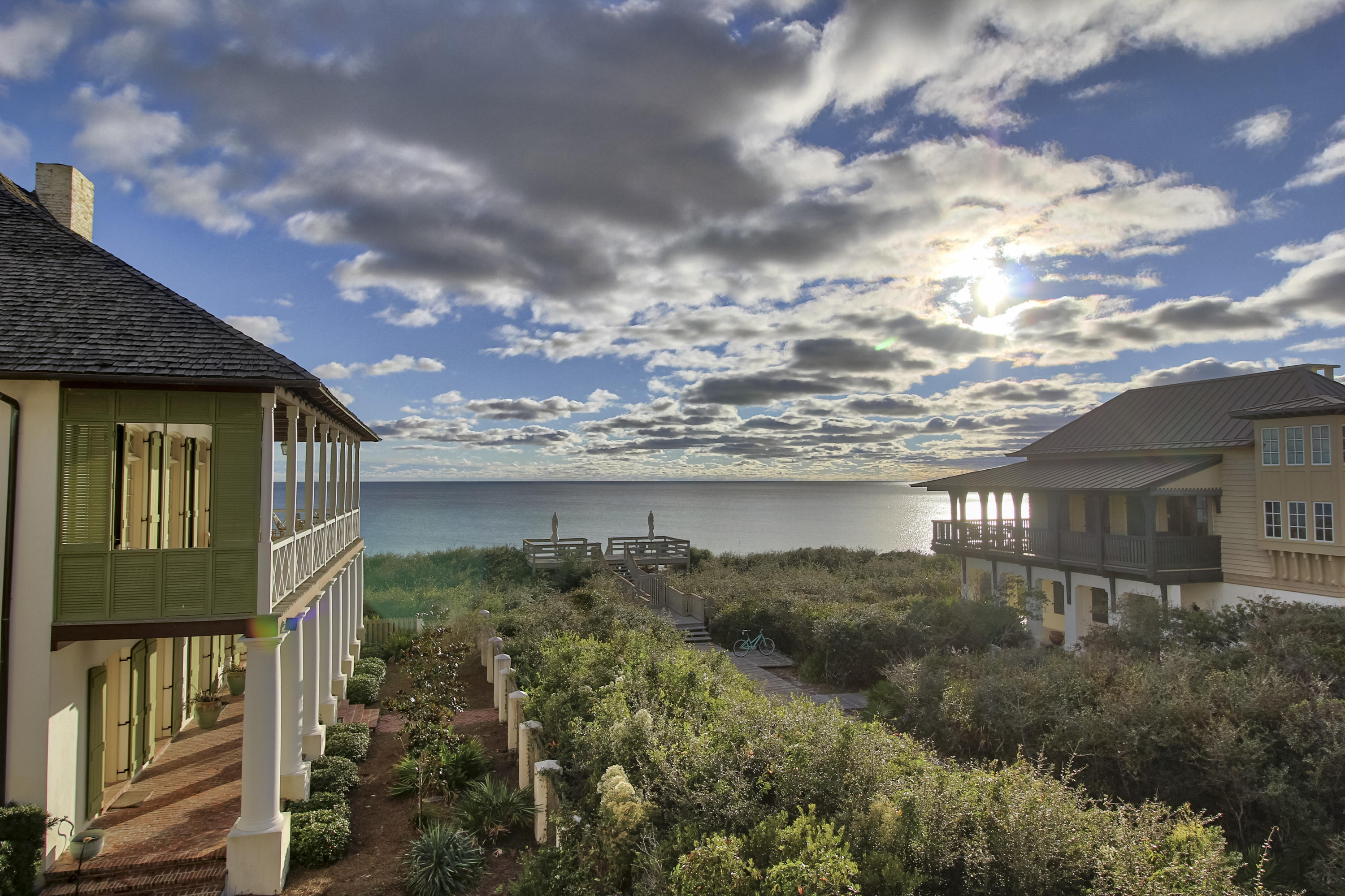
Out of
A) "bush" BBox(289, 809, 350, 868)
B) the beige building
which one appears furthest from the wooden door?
the beige building

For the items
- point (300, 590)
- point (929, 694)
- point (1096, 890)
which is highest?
point (300, 590)

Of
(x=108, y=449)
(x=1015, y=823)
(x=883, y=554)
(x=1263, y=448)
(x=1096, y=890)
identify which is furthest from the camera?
(x=883, y=554)

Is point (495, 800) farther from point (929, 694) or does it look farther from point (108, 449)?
point (929, 694)

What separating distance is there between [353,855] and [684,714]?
5.03m

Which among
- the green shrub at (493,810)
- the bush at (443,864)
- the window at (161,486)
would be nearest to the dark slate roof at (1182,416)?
the green shrub at (493,810)

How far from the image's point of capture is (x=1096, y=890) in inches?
229

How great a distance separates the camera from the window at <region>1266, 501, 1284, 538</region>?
18.8 m

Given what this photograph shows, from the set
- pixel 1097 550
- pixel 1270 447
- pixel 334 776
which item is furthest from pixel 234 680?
pixel 1270 447

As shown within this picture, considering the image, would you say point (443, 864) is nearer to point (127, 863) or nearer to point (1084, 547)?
point (127, 863)

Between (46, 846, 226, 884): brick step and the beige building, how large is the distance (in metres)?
21.8

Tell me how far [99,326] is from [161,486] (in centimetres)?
436

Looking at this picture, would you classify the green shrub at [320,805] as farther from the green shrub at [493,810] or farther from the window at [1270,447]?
the window at [1270,447]

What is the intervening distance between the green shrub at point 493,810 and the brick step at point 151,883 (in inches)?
121

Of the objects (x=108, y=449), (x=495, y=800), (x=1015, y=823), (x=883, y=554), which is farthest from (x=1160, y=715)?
(x=883, y=554)
